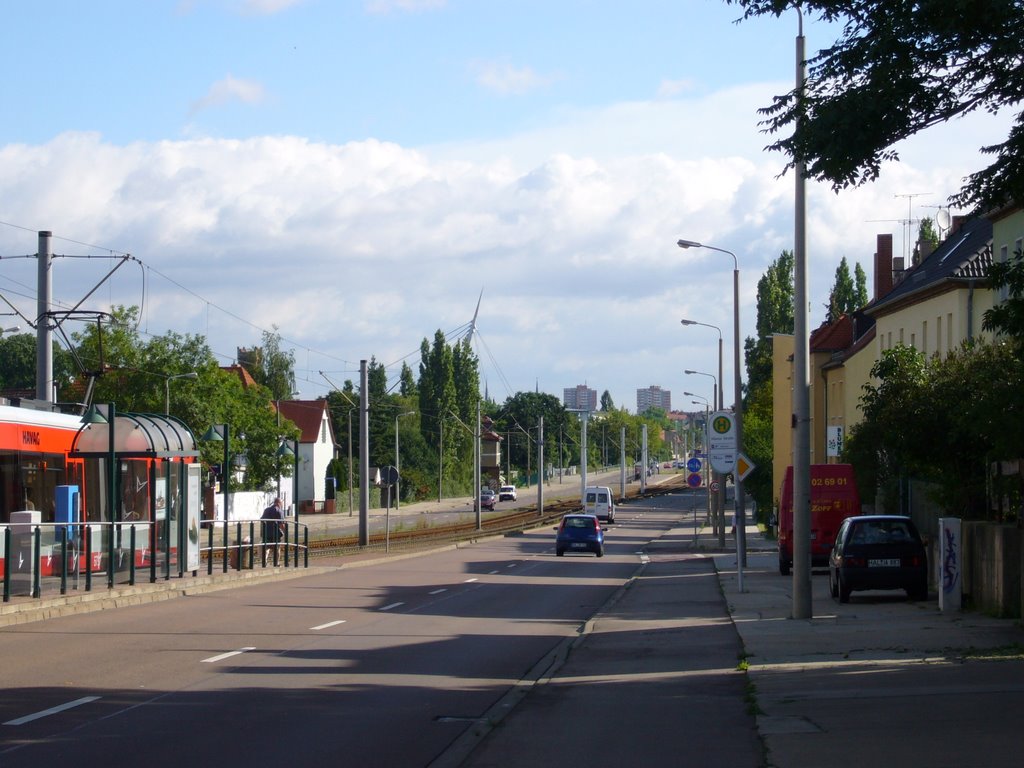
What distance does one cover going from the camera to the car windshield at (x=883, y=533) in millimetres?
22766

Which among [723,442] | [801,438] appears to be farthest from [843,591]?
[723,442]

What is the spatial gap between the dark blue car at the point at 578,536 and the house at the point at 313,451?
2190 inches

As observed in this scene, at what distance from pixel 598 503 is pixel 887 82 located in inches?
2827

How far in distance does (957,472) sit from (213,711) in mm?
17541

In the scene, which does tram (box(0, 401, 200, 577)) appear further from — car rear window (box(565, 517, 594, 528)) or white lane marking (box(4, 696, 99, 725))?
car rear window (box(565, 517, 594, 528))

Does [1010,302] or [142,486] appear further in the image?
[142,486]

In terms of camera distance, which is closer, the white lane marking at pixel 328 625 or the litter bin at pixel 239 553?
the white lane marking at pixel 328 625

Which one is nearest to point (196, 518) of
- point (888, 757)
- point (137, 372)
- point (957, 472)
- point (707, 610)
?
point (707, 610)

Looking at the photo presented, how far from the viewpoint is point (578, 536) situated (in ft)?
156

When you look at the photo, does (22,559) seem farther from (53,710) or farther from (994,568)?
(994,568)

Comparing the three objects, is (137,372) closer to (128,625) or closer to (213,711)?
(128,625)

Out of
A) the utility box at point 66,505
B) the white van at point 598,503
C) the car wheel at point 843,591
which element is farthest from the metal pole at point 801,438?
the white van at point 598,503

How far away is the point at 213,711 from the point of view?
35.4 feet

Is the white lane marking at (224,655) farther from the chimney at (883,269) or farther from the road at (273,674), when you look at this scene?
the chimney at (883,269)
